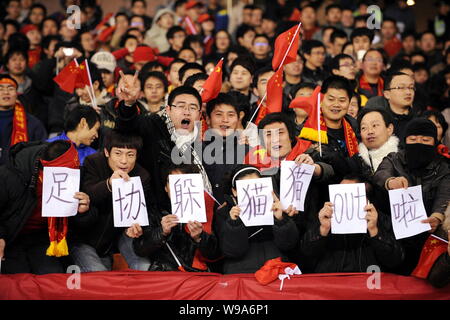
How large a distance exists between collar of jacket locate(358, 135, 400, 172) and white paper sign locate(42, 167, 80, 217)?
2.30 m

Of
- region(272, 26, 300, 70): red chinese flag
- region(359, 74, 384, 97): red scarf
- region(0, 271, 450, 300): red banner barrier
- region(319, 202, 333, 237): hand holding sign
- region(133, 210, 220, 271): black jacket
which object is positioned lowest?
region(0, 271, 450, 300): red banner barrier

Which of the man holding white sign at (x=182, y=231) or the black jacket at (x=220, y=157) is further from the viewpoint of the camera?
the black jacket at (x=220, y=157)

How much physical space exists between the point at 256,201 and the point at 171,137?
1.19 meters

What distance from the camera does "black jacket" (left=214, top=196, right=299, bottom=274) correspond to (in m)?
5.30

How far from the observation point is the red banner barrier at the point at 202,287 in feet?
16.5

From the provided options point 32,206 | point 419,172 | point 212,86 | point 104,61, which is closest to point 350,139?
point 419,172

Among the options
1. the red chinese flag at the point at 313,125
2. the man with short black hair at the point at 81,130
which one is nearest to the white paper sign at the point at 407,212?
the red chinese flag at the point at 313,125

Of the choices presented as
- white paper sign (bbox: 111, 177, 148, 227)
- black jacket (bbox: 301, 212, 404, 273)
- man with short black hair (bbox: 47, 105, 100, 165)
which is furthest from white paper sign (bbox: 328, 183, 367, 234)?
man with short black hair (bbox: 47, 105, 100, 165)

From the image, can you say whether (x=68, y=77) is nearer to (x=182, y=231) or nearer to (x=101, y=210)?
(x=101, y=210)

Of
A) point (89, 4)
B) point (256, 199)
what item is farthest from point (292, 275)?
point (89, 4)

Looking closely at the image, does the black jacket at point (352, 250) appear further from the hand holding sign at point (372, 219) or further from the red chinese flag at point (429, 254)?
the red chinese flag at point (429, 254)

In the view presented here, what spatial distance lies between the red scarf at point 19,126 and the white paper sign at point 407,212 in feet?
12.7

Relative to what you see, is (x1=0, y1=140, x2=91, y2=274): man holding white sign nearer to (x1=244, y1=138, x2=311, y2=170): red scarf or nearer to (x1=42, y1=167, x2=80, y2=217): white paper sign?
(x1=42, y1=167, x2=80, y2=217): white paper sign

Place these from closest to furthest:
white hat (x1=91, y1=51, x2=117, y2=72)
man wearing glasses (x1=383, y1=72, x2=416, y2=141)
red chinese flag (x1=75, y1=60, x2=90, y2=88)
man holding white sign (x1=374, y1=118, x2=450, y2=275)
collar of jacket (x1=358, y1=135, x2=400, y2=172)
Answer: man holding white sign (x1=374, y1=118, x2=450, y2=275) → collar of jacket (x1=358, y1=135, x2=400, y2=172) → man wearing glasses (x1=383, y1=72, x2=416, y2=141) → red chinese flag (x1=75, y1=60, x2=90, y2=88) → white hat (x1=91, y1=51, x2=117, y2=72)
